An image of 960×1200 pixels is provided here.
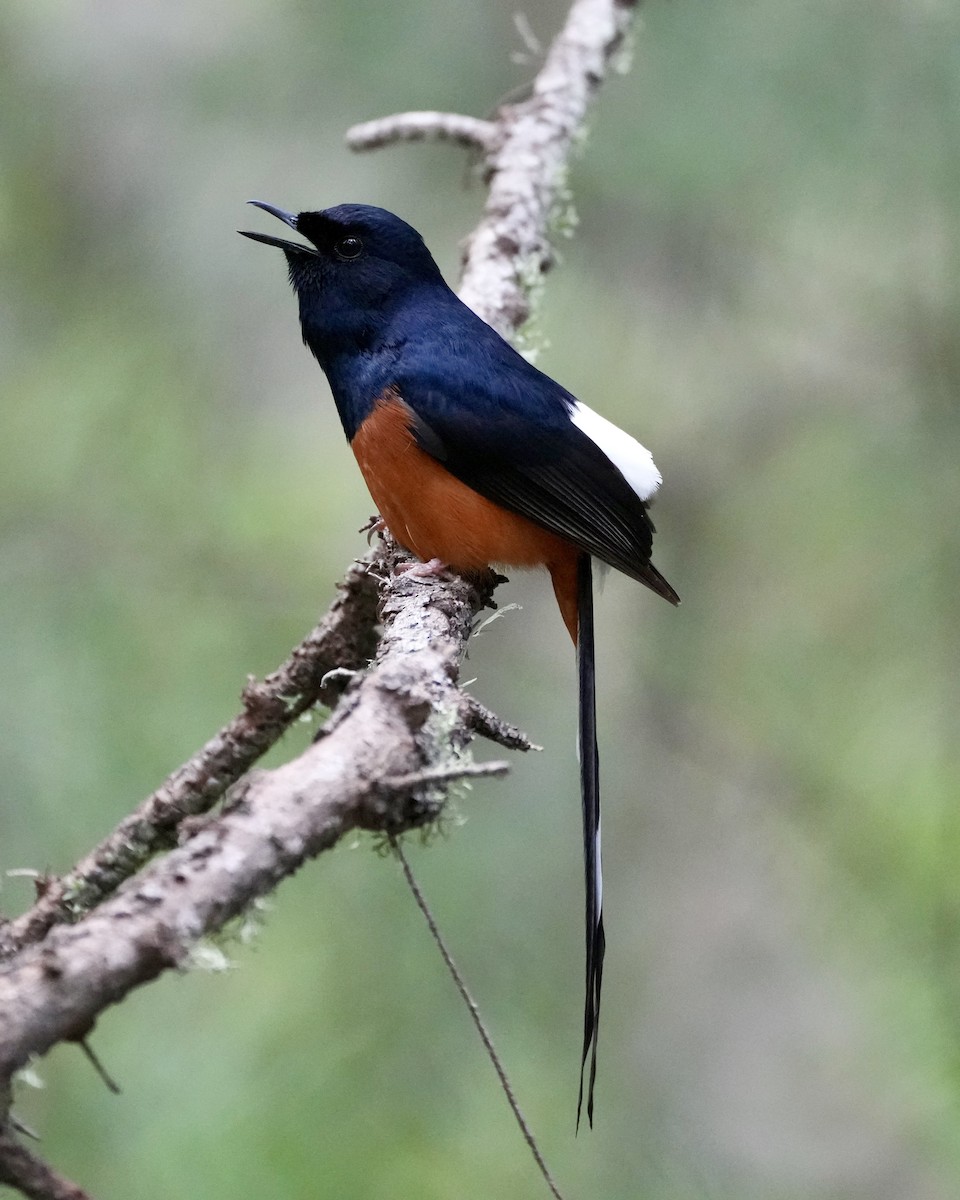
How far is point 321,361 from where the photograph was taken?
3.69m

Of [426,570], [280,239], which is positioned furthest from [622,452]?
[280,239]

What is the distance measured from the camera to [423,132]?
4.17 m

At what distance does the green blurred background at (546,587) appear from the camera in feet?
11.7

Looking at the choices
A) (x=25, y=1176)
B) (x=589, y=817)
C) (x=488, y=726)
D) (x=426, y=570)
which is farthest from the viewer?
(x=426, y=570)

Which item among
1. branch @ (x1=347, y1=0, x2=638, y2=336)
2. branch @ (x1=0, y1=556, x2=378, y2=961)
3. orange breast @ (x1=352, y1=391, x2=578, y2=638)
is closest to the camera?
branch @ (x1=0, y1=556, x2=378, y2=961)

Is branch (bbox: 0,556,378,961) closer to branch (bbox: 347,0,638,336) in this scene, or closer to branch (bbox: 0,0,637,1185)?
branch (bbox: 0,0,637,1185)

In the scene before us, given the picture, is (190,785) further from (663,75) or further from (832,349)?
(832,349)

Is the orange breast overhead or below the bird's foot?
overhead

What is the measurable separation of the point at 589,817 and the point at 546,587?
2.91 metres

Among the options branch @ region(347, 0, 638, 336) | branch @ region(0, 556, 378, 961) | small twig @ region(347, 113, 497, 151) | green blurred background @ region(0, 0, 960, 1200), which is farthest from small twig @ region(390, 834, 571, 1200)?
small twig @ region(347, 113, 497, 151)

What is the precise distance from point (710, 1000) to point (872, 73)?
3.69 metres

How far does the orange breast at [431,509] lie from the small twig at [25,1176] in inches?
81.8

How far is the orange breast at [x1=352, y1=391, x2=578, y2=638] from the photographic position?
127 inches

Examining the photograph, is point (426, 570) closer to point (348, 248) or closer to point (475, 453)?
point (475, 453)
